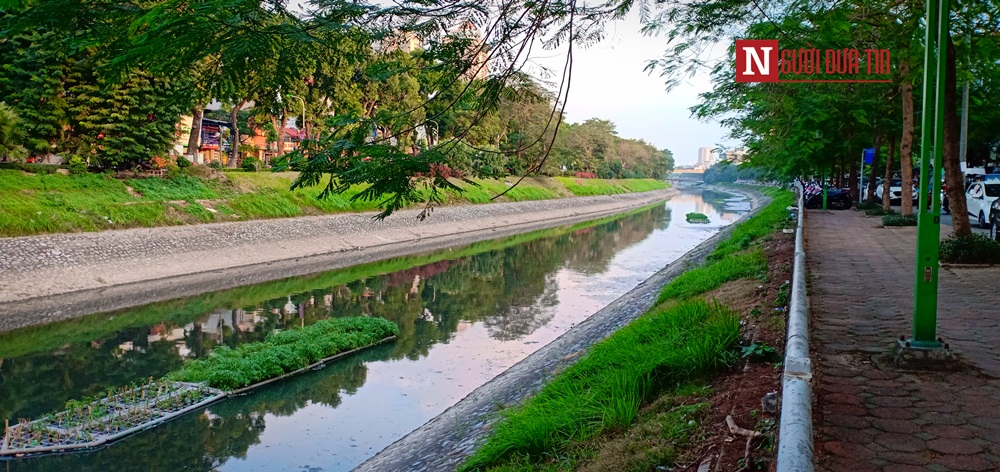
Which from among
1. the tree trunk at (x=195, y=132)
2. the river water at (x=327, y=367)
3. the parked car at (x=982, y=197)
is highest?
the tree trunk at (x=195, y=132)

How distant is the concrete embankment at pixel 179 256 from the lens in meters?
18.7

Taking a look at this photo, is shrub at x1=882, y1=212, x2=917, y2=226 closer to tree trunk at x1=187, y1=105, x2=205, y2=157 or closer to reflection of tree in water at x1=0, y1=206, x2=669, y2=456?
reflection of tree in water at x1=0, y1=206, x2=669, y2=456

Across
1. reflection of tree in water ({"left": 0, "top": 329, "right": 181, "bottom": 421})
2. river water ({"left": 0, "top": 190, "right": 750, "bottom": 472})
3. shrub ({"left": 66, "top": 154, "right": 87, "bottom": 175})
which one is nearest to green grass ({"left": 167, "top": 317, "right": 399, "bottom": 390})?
river water ({"left": 0, "top": 190, "right": 750, "bottom": 472})

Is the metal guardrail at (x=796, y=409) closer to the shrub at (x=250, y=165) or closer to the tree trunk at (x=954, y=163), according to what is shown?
the tree trunk at (x=954, y=163)

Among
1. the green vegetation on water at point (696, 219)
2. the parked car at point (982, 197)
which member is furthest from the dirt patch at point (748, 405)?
the green vegetation on water at point (696, 219)

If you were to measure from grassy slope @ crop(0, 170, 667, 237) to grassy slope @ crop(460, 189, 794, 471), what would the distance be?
403 inches

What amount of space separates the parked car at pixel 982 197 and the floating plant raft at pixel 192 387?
15.9 metres

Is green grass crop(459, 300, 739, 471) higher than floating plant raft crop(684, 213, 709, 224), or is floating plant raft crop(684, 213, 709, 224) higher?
green grass crop(459, 300, 739, 471)

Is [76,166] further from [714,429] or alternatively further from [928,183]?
[928,183]

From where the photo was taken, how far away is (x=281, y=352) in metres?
13.0

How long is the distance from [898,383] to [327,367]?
10355mm

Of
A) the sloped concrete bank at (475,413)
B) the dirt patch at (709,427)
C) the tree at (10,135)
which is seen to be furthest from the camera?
the tree at (10,135)

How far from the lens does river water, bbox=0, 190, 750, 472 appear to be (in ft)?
31.9

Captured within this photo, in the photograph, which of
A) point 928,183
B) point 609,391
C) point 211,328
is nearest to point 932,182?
point 928,183
